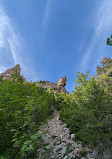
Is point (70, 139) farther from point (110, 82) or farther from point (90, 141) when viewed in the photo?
point (110, 82)

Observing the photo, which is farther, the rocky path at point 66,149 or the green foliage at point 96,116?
the rocky path at point 66,149

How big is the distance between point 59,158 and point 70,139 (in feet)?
6.41

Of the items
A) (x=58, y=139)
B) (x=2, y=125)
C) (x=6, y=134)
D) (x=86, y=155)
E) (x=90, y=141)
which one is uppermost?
(x=2, y=125)

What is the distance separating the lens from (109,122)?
4.52 metres

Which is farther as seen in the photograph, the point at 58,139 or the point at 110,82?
the point at 110,82

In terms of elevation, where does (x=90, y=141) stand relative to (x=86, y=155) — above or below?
above

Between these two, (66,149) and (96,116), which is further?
(66,149)

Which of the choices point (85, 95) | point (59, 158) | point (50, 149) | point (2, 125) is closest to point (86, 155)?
point (59, 158)

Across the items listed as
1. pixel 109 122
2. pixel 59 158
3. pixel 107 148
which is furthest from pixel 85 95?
pixel 59 158

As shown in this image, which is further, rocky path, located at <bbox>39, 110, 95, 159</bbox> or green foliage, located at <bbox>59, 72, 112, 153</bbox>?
rocky path, located at <bbox>39, 110, 95, 159</bbox>

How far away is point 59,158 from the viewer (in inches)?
191

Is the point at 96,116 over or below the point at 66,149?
over

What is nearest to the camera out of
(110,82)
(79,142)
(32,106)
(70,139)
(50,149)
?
(32,106)

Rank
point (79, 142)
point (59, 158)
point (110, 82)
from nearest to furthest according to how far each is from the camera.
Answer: point (59, 158), point (79, 142), point (110, 82)
